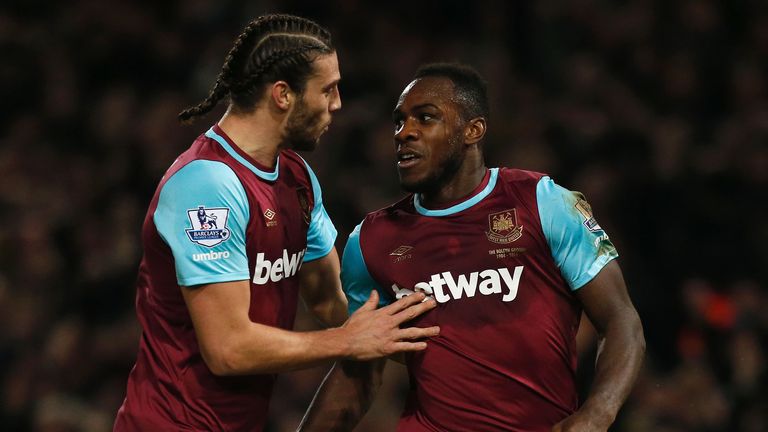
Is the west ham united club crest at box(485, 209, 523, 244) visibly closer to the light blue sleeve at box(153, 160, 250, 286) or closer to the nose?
the nose

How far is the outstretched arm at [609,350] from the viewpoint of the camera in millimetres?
3697

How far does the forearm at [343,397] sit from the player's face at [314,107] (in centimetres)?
87

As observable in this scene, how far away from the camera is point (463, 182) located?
419cm

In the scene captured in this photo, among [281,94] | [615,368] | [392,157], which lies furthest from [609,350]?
[392,157]

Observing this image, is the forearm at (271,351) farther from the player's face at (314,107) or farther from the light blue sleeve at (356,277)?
the player's face at (314,107)

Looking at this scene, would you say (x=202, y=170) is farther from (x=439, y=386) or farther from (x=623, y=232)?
(x=623, y=232)

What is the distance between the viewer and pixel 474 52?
30.6 feet

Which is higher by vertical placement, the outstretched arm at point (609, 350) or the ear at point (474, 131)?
the ear at point (474, 131)

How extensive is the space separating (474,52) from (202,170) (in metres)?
5.72

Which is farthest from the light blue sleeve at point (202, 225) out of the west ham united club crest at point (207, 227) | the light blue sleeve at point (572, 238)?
the light blue sleeve at point (572, 238)

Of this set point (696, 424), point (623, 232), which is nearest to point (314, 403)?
point (696, 424)

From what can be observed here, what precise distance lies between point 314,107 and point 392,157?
4.38 meters

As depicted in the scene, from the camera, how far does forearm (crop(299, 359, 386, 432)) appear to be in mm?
4316

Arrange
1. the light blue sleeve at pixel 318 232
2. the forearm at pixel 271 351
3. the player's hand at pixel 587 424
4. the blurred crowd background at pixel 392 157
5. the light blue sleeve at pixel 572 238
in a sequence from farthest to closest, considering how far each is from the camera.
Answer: the blurred crowd background at pixel 392 157
the light blue sleeve at pixel 318 232
the light blue sleeve at pixel 572 238
the forearm at pixel 271 351
the player's hand at pixel 587 424
